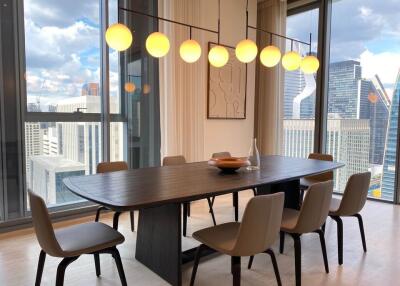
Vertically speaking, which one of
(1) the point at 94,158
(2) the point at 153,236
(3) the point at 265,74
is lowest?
(2) the point at 153,236

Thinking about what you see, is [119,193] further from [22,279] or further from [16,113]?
[16,113]

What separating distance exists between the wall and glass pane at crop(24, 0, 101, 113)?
91 centimetres

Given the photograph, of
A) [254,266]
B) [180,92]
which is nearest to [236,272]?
[254,266]

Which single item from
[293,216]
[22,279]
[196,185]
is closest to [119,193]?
[196,185]

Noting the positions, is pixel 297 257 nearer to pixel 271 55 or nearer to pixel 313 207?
pixel 313 207

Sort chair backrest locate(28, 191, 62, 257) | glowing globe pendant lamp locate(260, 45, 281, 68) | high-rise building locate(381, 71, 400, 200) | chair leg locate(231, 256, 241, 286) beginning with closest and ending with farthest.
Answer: chair backrest locate(28, 191, 62, 257) < chair leg locate(231, 256, 241, 286) < glowing globe pendant lamp locate(260, 45, 281, 68) < high-rise building locate(381, 71, 400, 200)

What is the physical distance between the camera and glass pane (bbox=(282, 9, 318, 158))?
5324 millimetres

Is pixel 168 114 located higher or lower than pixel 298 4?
lower

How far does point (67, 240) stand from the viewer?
6.48ft

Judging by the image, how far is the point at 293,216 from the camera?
2.51 meters

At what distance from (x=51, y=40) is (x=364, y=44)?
4.41 meters

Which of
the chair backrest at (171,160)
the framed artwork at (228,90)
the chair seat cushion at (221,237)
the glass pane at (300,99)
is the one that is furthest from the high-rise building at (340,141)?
the chair seat cushion at (221,237)

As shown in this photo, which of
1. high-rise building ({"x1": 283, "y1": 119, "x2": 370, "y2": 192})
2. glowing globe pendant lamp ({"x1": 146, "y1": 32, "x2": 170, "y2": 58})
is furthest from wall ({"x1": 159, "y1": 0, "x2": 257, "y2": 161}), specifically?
glowing globe pendant lamp ({"x1": 146, "y1": 32, "x2": 170, "y2": 58})

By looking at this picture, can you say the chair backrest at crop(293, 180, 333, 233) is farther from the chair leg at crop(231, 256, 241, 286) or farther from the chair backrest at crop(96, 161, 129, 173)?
the chair backrest at crop(96, 161, 129, 173)
